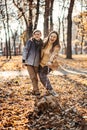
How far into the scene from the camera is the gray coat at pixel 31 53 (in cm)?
957

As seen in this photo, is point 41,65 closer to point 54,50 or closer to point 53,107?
point 54,50

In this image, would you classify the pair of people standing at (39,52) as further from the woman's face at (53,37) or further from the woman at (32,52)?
the woman's face at (53,37)

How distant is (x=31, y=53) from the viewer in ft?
31.4

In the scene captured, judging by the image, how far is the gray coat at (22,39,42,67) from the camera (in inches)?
377

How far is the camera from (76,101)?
31.8 ft

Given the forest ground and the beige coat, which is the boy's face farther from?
the forest ground

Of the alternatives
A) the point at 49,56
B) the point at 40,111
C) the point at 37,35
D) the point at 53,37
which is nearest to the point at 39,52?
the point at 49,56

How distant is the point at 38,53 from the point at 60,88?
2.65m

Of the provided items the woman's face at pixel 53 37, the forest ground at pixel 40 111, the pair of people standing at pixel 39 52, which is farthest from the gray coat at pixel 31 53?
the forest ground at pixel 40 111

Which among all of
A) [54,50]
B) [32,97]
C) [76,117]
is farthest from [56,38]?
[76,117]

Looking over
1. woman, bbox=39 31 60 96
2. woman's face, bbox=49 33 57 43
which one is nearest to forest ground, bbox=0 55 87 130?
woman, bbox=39 31 60 96

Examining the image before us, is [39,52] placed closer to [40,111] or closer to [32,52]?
[32,52]

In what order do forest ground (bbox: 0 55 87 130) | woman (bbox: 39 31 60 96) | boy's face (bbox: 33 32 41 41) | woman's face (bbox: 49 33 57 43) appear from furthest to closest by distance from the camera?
woman (bbox: 39 31 60 96), boy's face (bbox: 33 32 41 41), woman's face (bbox: 49 33 57 43), forest ground (bbox: 0 55 87 130)

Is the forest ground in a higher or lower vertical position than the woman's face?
lower
